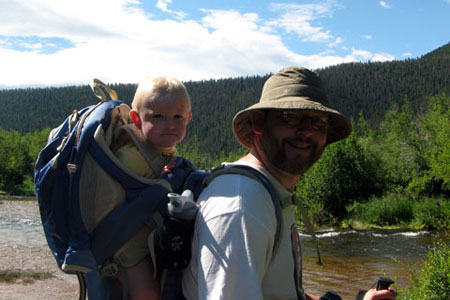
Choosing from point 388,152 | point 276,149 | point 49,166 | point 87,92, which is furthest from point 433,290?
point 87,92

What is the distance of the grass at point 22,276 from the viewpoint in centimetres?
1107

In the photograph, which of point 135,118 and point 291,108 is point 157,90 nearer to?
point 135,118

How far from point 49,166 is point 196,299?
30.9 inches

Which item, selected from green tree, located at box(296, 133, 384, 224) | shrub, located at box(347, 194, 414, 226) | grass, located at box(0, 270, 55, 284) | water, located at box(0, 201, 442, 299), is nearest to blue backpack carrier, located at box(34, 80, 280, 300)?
water, located at box(0, 201, 442, 299)

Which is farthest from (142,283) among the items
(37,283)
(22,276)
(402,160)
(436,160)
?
(402,160)

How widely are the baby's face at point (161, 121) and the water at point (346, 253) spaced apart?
9.26 meters

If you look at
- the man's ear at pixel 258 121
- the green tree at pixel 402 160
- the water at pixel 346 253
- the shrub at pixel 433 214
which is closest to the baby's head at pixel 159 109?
the man's ear at pixel 258 121

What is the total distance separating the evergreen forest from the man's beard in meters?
4.02

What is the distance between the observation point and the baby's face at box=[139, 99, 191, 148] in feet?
6.87

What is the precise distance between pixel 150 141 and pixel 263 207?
28.6 inches

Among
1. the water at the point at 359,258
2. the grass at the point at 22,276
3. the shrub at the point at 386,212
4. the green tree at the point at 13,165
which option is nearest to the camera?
the grass at the point at 22,276

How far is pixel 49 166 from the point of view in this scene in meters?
1.87

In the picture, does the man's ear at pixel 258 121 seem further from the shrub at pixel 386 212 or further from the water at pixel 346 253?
the shrub at pixel 386 212

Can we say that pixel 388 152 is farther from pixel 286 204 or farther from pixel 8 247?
pixel 286 204
